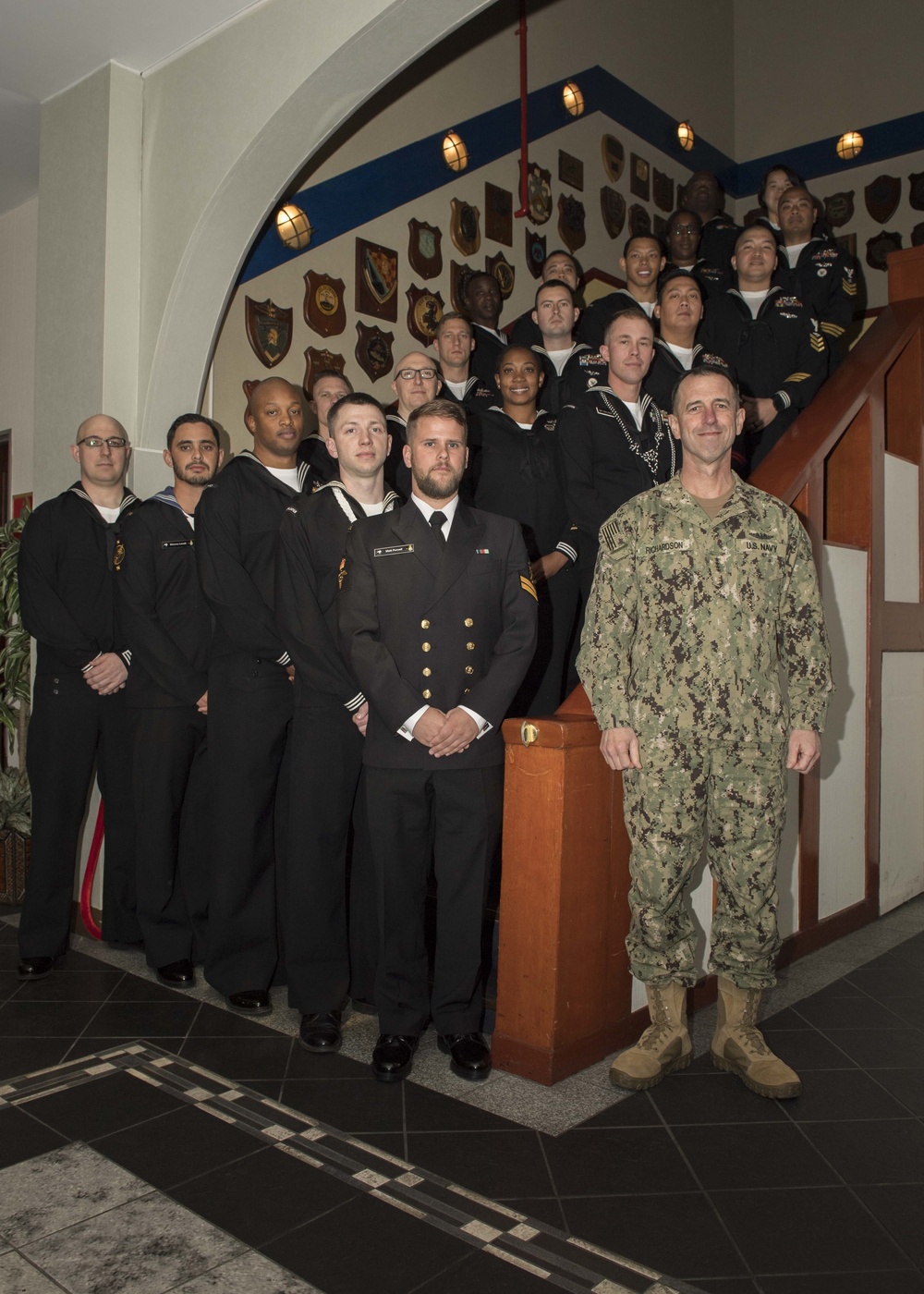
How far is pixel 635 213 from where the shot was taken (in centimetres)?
809

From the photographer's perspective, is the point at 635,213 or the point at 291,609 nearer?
the point at 291,609

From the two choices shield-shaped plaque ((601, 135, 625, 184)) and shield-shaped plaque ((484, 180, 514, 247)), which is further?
shield-shaped plaque ((601, 135, 625, 184))

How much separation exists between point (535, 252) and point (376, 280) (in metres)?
1.66

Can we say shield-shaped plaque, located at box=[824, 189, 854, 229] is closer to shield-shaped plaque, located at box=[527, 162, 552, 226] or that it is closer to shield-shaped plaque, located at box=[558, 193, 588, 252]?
shield-shaped plaque, located at box=[558, 193, 588, 252]

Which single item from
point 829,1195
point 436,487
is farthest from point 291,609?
point 829,1195

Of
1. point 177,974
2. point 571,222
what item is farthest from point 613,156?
point 177,974

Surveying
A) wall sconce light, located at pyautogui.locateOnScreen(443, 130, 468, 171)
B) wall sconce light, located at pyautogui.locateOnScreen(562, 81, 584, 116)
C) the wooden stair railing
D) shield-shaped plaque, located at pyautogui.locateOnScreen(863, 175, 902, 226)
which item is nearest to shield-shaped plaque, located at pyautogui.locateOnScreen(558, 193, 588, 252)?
wall sconce light, located at pyautogui.locateOnScreen(562, 81, 584, 116)

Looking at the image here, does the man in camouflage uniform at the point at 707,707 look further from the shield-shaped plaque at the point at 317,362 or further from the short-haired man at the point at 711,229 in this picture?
the short-haired man at the point at 711,229

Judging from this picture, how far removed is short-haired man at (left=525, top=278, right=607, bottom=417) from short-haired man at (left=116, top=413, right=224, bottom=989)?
56.1 inches

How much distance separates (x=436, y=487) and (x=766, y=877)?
1348 millimetres

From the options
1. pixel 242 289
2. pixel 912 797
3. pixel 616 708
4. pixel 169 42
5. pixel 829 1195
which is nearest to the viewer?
pixel 829 1195

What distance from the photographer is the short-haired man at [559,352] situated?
14.1ft

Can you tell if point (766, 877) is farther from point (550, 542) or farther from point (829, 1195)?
point (550, 542)

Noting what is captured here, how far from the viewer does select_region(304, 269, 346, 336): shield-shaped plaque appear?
5422 millimetres
